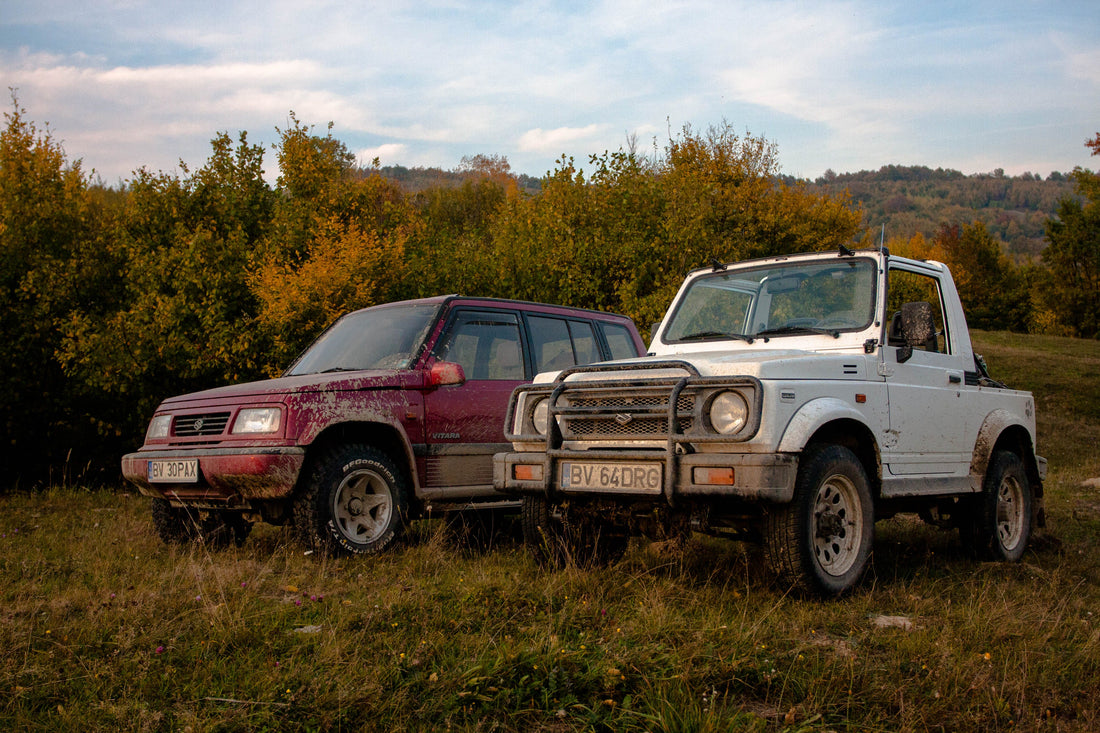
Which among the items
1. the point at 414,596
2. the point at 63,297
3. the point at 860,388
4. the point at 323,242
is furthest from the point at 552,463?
the point at 63,297

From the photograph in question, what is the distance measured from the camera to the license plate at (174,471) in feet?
19.1

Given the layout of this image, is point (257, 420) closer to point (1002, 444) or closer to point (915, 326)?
point (915, 326)

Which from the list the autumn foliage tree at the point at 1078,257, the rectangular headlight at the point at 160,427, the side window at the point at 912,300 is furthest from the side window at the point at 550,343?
the autumn foliage tree at the point at 1078,257

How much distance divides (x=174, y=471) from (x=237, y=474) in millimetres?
657

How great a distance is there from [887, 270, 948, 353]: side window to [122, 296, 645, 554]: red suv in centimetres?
258

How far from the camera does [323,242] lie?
1477cm

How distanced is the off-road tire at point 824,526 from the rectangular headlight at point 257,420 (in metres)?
3.14

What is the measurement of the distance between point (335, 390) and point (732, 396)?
107 inches

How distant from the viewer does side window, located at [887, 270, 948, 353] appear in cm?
555

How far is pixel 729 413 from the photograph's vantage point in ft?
14.7

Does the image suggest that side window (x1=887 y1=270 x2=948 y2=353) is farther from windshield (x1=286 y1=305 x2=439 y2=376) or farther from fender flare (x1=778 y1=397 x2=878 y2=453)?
windshield (x1=286 y1=305 x2=439 y2=376)

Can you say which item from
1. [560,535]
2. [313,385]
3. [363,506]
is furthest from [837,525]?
[313,385]

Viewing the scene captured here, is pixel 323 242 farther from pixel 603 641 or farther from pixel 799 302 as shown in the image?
pixel 603 641

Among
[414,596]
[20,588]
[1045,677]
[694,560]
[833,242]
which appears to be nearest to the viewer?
[1045,677]
